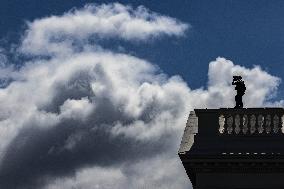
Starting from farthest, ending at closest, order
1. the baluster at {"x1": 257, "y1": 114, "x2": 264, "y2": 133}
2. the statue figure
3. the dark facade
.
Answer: the statue figure → the baluster at {"x1": 257, "y1": 114, "x2": 264, "y2": 133} → the dark facade

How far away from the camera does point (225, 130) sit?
2241 cm

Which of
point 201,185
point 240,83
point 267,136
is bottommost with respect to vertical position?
point 201,185

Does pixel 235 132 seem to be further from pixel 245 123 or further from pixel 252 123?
pixel 252 123

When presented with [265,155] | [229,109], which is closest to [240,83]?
[229,109]

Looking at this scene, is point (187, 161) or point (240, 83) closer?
point (187, 161)

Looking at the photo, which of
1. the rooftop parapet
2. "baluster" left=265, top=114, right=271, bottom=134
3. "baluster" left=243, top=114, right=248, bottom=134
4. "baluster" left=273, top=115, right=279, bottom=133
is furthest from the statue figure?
"baluster" left=273, top=115, right=279, bottom=133

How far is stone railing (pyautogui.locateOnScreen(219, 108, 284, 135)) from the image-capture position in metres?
22.2

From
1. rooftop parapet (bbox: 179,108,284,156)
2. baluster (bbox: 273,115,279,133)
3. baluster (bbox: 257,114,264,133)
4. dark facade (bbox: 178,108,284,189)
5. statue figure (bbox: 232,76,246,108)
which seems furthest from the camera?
statue figure (bbox: 232,76,246,108)

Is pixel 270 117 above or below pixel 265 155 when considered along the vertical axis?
above

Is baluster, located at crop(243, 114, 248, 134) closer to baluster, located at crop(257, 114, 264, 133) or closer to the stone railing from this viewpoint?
the stone railing

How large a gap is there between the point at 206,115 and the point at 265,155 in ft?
7.69

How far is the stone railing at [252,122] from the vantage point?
2222 centimetres

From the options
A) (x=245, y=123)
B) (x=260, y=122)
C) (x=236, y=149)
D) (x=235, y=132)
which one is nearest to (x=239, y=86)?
(x=245, y=123)

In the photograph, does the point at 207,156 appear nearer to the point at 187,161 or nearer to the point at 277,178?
the point at 187,161
